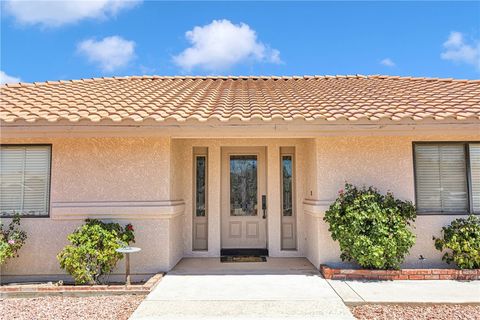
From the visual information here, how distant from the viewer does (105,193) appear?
7.41 m

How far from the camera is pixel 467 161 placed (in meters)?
7.54

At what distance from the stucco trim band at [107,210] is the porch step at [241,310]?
6.63 feet

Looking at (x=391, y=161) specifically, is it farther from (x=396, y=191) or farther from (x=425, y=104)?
(x=425, y=104)

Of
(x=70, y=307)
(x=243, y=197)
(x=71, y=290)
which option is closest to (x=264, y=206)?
(x=243, y=197)

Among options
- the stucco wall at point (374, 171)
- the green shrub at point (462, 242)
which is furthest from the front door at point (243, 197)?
the green shrub at point (462, 242)

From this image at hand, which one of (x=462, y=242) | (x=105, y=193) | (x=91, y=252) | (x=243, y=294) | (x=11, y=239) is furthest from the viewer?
(x=105, y=193)

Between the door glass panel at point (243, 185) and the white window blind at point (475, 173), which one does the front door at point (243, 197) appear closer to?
the door glass panel at point (243, 185)

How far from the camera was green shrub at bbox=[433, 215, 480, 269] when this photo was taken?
6.83m

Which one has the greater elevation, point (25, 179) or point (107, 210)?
point (25, 179)

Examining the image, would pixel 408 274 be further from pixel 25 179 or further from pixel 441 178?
pixel 25 179

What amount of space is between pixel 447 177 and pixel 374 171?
59.8 inches

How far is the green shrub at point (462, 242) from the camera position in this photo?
6.83 meters

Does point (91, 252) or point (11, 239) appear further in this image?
point (11, 239)

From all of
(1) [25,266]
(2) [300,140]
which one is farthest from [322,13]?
(1) [25,266]
